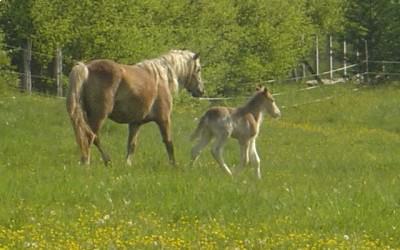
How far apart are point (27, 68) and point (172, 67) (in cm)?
1388

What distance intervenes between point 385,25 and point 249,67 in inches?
349

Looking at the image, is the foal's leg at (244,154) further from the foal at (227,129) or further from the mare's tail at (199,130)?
the mare's tail at (199,130)

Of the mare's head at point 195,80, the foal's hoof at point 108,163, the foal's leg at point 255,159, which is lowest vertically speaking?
the foal's leg at point 255,159

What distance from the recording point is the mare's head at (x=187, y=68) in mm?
17109

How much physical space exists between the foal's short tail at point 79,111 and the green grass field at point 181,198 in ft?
1.37

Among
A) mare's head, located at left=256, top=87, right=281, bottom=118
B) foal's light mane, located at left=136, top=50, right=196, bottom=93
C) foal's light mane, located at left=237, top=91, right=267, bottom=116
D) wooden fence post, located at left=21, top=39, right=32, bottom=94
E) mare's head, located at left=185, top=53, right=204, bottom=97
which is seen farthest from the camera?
wooden fence post, located at left=21, top=39, right=32, bottom=94

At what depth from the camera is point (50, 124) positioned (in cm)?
2108

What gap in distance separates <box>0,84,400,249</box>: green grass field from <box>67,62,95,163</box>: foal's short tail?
42 centimetres

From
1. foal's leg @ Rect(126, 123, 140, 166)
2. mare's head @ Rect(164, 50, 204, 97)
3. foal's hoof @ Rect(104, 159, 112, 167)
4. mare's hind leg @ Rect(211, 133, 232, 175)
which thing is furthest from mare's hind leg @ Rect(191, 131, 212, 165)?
foal's hoof @ Rect(104, 159, 112, 167)

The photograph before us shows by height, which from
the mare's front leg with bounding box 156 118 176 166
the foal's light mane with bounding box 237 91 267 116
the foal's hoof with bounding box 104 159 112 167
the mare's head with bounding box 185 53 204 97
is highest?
the mare's head with bounding box 185 53 204 97

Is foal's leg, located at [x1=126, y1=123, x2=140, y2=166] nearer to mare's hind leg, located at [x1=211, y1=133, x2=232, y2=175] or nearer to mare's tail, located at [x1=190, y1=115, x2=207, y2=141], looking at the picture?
mare's tail, located at [x1=190, y1=115, x2=207, y2=141]

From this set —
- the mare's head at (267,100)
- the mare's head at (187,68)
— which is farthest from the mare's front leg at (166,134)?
the mare's head at (267,100)

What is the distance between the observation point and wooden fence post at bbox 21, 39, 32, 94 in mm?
29938

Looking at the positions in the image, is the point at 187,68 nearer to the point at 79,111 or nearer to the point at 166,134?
the point at 166,134
